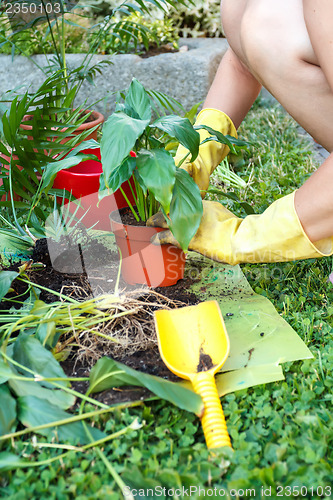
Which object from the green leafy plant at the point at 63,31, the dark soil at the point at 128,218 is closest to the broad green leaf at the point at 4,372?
the dark soil at the point at 128,218

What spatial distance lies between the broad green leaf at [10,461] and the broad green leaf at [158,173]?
49 cm

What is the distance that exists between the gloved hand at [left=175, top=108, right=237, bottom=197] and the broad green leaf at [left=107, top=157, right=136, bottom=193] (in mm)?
322

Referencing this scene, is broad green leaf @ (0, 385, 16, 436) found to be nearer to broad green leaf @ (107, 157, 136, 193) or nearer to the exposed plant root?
the exposed plant root

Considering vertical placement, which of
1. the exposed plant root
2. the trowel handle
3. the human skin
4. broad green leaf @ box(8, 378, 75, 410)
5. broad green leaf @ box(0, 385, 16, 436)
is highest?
the human skin

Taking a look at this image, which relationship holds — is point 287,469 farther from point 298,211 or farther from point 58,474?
point 298,211

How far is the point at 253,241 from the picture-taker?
42.6 inches

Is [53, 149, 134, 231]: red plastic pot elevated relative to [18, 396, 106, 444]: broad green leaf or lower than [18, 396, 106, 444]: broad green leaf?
lower

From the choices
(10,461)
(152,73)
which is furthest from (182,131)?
(152,73)

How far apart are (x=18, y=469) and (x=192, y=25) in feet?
10.9

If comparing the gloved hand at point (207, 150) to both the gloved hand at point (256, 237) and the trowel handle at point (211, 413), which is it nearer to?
the gloved hand at point (256, 237)

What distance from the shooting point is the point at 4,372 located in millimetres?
825

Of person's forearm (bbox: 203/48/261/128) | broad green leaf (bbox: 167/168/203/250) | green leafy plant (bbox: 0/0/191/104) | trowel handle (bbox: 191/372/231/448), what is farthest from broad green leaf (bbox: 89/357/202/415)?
green leafy plant (bbox: 0/0/191/104)

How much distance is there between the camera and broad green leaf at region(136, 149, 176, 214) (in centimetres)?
88

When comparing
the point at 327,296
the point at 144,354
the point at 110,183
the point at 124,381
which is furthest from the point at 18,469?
the point at 327,296
